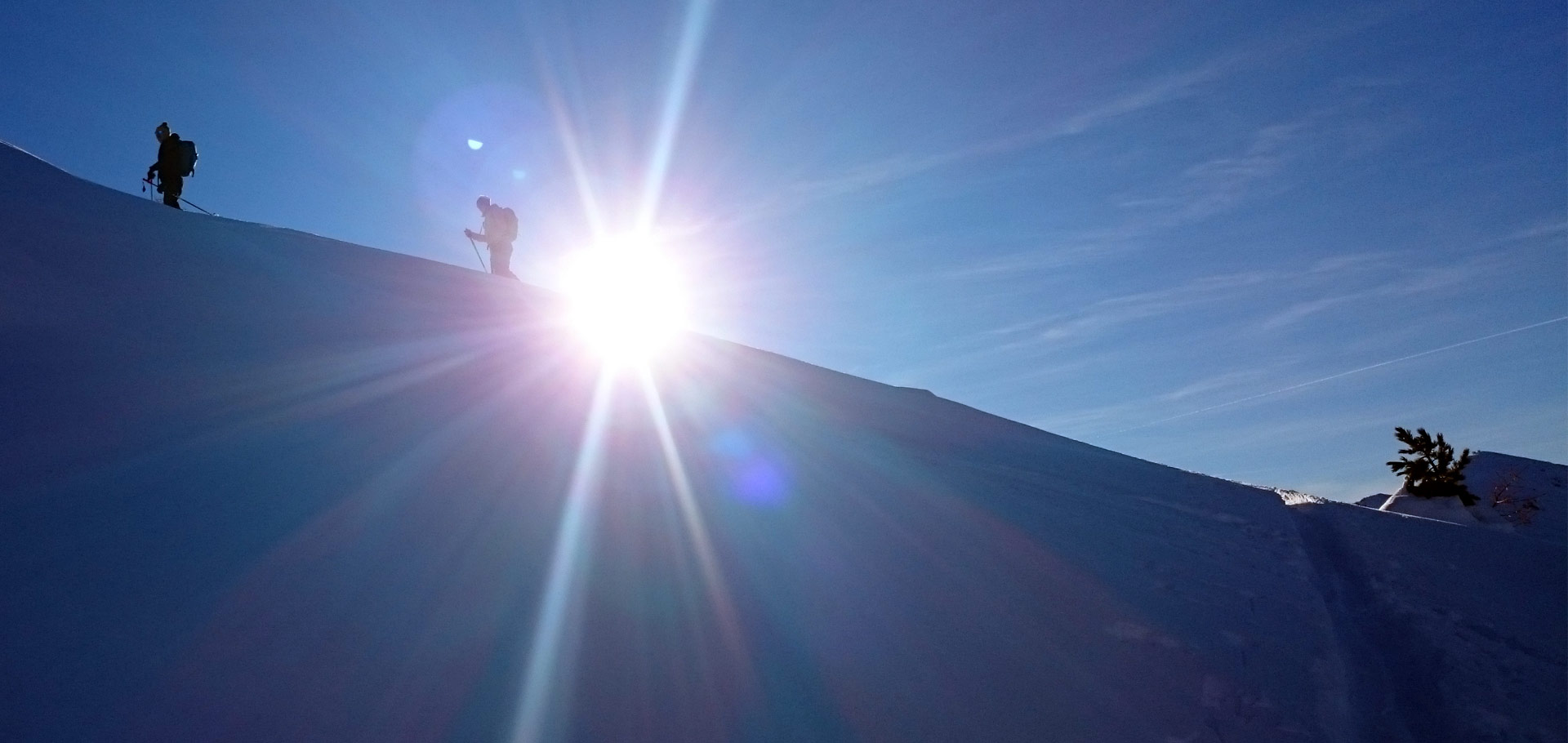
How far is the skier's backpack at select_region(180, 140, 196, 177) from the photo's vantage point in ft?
31.8

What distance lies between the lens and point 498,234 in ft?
38.0

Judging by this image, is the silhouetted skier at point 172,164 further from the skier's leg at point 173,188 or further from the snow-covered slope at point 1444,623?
the snow-covered slope at point 1444,623

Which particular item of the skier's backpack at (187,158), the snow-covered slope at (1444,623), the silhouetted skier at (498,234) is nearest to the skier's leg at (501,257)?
the silhouetted skier at (498,234)

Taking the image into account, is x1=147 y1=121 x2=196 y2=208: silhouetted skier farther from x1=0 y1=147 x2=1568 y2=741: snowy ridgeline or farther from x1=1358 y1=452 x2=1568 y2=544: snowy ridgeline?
x1=1358 y1=452 x2=1568 y2=544: snowy ridgeline

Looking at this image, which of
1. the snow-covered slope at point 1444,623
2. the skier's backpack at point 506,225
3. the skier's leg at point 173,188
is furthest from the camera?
the skier's backpack at point 506,225

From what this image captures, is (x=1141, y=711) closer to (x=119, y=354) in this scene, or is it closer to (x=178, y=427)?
(x=178, y=427)

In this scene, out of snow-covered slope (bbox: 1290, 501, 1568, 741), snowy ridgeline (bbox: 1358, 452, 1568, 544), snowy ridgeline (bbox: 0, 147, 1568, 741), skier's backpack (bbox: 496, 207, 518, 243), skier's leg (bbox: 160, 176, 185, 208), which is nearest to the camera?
snowy ridgeline (bbox: 0, 147, 1568, 741)

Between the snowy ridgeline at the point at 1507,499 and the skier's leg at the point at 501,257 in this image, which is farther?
the snowy ridgeline at the point at 1507,499

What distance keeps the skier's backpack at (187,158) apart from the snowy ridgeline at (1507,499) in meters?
17.6

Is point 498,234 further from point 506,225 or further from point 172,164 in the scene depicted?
point 172,164

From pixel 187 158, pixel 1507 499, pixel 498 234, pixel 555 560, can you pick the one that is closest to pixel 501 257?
pixel 498 234

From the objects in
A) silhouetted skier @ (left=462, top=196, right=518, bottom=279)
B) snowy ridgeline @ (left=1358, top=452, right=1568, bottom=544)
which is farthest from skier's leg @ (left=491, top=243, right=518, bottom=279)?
snowy ridgeline @ (left=1358, top=452, right=1568, bottom=544)

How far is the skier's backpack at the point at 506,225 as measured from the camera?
38.0 ft

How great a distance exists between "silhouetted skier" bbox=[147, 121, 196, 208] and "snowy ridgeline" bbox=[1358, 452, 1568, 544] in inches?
693
